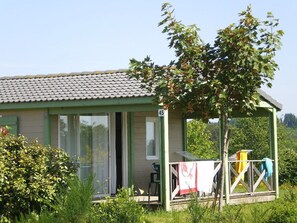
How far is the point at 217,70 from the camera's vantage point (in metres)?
12.1

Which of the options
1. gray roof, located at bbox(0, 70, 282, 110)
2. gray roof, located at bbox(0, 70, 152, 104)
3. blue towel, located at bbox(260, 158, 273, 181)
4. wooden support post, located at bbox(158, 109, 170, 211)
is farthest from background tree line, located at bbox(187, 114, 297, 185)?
wooden support post, located at bbox(158, 109, 170, 211)

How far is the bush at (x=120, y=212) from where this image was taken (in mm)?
10844

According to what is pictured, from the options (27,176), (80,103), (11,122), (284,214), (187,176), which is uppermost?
(80,103)

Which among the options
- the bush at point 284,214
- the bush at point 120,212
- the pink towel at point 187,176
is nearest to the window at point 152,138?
the pink towel at point 187,176

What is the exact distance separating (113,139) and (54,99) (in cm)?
187

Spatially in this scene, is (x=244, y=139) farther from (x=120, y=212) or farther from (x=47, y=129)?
(x=120, y=212)

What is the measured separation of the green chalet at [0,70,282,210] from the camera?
1692 cm

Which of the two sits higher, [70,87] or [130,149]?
[70,87]

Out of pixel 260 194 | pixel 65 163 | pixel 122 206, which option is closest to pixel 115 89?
pixel 65 163

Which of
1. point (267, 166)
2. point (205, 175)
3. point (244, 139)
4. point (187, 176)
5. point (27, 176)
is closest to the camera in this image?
point (27, 176)

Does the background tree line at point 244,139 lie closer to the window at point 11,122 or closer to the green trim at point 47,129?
the window at point 11,122

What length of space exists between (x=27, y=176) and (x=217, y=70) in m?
3.89

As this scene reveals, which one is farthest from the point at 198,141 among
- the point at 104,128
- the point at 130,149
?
the point at 104,128

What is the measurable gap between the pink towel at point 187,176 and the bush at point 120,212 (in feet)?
17.3
